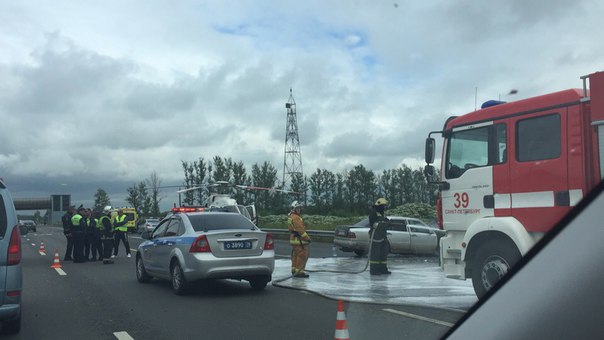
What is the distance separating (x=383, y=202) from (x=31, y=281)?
807cm

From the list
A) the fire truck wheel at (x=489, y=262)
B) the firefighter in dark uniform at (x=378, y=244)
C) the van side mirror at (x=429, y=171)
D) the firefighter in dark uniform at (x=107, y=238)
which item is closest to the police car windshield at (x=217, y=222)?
the firefighter in dark uniform at (x=378, y=244)

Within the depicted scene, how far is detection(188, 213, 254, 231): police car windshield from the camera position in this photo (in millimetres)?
10484

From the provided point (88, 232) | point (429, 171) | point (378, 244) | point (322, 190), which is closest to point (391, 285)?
point (378, 244)

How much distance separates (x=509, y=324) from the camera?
6.95 ft

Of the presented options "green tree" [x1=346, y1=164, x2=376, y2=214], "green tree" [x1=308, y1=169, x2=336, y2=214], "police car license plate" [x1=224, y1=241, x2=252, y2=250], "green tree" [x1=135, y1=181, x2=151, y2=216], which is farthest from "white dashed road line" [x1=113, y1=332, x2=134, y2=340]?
"green tree" [x1=135, y1=181, x2=151, y2=216]

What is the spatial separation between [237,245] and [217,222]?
0.78 meters

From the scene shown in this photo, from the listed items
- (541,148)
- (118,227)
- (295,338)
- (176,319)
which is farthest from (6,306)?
(118,227)

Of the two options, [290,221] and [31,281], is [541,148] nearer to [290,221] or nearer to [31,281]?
[290,221]

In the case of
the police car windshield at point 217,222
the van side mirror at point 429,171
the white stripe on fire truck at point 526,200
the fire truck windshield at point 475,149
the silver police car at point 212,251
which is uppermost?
the fire truck windshield at point 475,149

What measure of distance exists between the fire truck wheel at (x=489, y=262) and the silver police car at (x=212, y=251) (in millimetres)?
4164

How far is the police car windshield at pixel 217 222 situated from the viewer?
1048 centimetres

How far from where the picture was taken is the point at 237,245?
1016cm

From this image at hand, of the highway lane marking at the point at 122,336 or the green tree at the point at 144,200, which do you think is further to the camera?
the green tree at the point at 144,200

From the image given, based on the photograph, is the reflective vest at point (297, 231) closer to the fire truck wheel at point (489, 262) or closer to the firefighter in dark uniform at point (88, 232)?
the fire truck wheel at point (489, 262)
